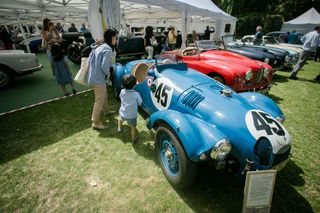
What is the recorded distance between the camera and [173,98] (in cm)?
292

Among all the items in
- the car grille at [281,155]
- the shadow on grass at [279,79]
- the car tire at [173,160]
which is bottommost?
the shadow on grass at [279,79]

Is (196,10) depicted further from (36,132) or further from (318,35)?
(36,132)

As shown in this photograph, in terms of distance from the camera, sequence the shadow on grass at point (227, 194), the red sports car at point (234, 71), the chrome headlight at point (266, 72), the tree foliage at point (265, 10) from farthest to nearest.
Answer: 1. the tree foliage at point (265, 10)
2. the chrome headlight at point (266, 72)
3. the red sports car at point (234, 71)
4. the shadow on grass at point (227, 194)

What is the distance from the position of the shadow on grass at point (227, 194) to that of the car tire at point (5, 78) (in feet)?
21.9

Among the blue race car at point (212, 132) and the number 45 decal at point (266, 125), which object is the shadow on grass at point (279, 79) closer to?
the blue race car at point (212, 132)

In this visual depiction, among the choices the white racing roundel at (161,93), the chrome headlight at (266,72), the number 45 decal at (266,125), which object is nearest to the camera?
the number 45 decal at (266,125)

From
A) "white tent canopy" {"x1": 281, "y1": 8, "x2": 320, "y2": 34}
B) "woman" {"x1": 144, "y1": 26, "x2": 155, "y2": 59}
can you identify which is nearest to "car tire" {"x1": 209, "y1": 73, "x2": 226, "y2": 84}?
"woman" {"x1": 144, "y1": 26, "x2": 155, "y2": 59}

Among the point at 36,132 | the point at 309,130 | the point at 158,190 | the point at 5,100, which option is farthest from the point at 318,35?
the point at 5,100

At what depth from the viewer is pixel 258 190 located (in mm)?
1854

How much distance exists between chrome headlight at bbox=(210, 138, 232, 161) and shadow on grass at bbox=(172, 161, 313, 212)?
60cm

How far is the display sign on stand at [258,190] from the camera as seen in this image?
1.81 metres

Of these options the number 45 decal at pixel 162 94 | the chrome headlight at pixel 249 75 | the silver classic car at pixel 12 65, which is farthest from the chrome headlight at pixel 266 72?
the silver classic car at pixel 12 65

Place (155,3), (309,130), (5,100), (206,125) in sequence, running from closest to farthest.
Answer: (206,125) → (309,130) → (5,100) → (155,3)

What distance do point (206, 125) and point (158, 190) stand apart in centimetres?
109
